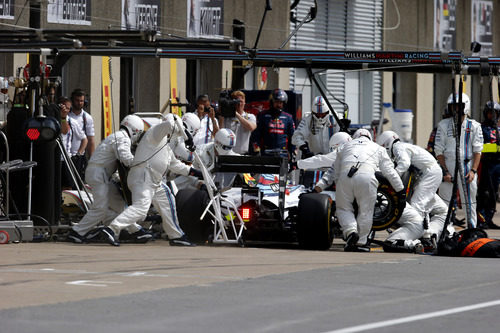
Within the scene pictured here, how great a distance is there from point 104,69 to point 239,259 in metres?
11.3

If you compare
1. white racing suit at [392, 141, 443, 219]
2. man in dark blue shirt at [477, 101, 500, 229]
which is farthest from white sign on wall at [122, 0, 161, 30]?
white racing suit at [392, 141, 443, 219]

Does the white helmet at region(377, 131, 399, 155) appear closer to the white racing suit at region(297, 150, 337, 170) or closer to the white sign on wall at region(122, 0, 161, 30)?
the white racing suit at region(297, 150, 337, 170)

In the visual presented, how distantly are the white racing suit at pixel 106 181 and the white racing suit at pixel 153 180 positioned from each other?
212 millimetres

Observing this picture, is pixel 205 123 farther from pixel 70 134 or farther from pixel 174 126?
pixel 174 126

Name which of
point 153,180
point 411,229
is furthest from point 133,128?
point 411,229

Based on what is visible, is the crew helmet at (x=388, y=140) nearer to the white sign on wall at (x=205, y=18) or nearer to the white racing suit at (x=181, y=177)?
the white racing suit at (x=181, y=177)

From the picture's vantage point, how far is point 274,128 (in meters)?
18.7

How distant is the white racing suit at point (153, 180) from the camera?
51.0 ft

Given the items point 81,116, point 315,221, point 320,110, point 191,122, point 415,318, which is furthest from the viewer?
point 81,116

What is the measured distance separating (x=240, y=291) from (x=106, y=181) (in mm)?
6025

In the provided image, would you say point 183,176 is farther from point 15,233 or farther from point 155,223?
point 15,233

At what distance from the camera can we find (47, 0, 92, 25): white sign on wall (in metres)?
25.3

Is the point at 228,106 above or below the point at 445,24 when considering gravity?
below

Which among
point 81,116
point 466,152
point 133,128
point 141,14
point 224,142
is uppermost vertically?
point 141,14
